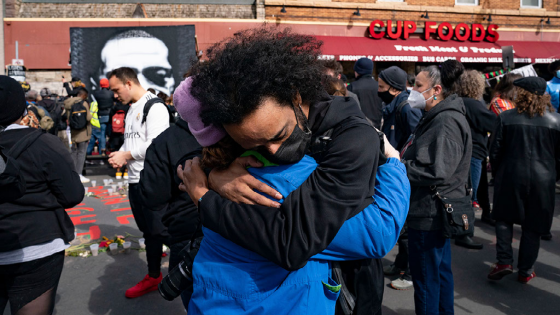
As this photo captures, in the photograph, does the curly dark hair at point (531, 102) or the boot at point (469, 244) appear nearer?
the curly dark hair at point (531, 102)

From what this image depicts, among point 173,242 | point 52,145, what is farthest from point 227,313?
point 52,145

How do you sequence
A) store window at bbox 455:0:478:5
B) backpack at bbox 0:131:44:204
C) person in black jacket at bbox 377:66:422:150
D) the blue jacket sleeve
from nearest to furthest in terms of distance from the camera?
the blue jacket sleeve < backpack at bbox 0:131:44:204 < person in black jacket at bbox 377:66:422:150 < store window at bbox 455:0:478:5

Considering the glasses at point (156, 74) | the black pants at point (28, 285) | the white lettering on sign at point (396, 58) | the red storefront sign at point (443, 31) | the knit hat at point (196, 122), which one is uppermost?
the red storefront sign at point (443, 31)

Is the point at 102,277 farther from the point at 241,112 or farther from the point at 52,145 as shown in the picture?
the point at 241,112

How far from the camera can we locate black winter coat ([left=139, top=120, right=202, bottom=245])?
2.46m

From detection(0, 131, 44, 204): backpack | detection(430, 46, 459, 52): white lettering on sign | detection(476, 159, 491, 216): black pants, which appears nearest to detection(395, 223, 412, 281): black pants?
detection(476, 159, 491, 216): black pants

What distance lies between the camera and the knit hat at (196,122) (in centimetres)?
128

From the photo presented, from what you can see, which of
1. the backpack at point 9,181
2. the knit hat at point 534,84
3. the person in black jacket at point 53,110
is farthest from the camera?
the person in black jacket at point 53,110

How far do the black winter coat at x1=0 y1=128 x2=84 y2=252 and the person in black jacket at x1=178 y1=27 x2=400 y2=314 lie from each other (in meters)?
1.56

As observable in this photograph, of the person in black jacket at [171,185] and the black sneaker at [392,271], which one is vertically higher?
the person in black jacket at [171,185]

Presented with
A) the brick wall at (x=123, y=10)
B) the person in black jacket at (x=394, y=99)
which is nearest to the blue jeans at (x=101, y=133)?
the brick wall at (x=123, y=10)

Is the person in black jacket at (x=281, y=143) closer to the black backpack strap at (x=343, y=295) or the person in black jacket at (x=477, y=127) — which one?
the black backpack strap at (x=343, y=295)

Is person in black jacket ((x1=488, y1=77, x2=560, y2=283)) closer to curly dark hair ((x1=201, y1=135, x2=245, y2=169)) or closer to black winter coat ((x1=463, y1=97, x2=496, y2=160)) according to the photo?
black winter coat ((x1=463, y1=97, x2=496, y2=160))

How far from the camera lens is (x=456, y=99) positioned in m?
2.97
